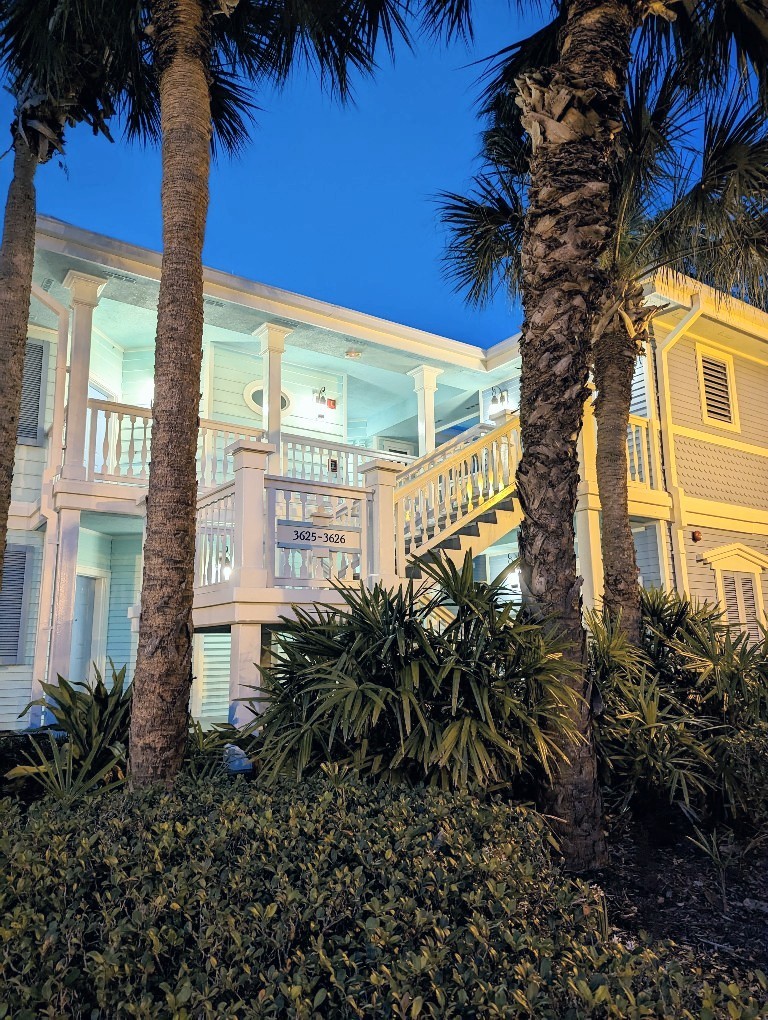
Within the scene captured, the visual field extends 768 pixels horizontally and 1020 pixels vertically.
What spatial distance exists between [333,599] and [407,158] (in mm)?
193572

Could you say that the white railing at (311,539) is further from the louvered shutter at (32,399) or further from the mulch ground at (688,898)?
the louvered shutter at (32,399)

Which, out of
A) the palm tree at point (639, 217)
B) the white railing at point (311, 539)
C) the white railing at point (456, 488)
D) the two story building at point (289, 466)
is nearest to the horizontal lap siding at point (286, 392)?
the two story building at point (289, 466)

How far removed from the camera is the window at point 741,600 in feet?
45.7

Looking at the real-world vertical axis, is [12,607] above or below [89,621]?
above

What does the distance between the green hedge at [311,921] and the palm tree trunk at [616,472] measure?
13.7 feet

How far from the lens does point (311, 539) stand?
7461mm

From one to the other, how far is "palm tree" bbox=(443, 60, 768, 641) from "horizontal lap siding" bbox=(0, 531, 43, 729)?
22.7 ft

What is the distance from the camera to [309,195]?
591 ft

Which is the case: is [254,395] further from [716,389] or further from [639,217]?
[716,389]

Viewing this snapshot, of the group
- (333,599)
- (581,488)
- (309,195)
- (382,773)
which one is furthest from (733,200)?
(309,195)

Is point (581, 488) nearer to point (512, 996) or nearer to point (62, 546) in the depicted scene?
point (62, 546)

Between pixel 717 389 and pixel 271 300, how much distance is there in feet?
28.5

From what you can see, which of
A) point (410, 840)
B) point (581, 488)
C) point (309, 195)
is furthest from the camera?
point (309, 195)

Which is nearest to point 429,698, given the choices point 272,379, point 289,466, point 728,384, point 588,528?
point 588,528
